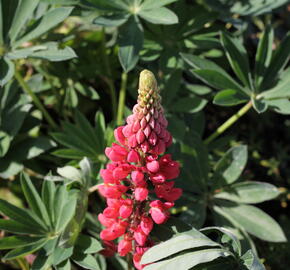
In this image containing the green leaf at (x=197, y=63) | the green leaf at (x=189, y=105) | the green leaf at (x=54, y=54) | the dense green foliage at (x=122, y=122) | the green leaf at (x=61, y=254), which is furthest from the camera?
the green leaf at (x=189, y=105)

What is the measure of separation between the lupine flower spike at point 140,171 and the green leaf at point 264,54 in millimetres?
966

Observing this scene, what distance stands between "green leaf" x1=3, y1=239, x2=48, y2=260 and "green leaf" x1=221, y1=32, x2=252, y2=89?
1302 millimetres

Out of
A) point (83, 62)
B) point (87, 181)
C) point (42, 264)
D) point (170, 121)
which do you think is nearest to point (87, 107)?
point (83, 62)

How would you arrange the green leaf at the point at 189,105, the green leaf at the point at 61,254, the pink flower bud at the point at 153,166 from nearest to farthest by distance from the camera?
the pink flower bud at the point at 153,166, the green leaf at the point at 61,254, the green leaf at the point at 189,105

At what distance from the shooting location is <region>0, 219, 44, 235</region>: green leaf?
6.42 feet

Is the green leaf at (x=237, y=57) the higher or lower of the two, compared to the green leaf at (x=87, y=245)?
higher

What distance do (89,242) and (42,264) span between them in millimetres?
229

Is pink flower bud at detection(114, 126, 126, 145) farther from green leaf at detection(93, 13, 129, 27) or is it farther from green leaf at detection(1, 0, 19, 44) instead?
green leaf at detection(1, 0, 19, 44)

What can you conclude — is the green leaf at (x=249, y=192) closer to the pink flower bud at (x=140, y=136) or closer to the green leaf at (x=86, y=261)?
the green leaf at (x=86, y=261)

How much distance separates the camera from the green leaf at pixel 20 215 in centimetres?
198

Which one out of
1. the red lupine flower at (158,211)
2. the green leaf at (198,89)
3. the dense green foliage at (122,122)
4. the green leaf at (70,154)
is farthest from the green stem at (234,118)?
the red lupine flower at (158,211)

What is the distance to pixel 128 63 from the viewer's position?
2.23 metres

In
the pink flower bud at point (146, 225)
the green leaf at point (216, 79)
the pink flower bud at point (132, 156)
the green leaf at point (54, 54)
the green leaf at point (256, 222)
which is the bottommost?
the green leaf at point (256, 222)

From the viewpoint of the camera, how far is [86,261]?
1.99 meters
